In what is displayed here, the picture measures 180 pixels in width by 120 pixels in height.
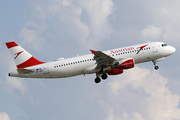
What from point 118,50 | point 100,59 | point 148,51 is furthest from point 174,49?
point 100,59

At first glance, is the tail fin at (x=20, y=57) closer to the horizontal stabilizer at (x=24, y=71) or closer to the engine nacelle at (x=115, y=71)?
the horizontal stabilizer at (x=24, y=71)

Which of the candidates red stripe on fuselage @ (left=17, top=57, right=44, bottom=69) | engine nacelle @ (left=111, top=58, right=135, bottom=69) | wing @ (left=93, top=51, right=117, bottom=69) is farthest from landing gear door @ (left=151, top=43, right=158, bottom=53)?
red stripe on fuselage @ (left=17, top=57, right=44, bottom=69)

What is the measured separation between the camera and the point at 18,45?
6125 cm

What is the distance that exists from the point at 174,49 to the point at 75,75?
23.4m

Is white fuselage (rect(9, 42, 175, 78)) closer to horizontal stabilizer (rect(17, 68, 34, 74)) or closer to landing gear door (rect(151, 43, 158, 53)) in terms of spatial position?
landing gear door (rect(151, 43, 158, 53))

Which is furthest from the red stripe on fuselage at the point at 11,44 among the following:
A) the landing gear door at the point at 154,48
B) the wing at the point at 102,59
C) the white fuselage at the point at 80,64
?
the landing gear door at the point at 154,48

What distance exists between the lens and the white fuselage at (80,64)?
5859 cm

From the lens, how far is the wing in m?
56.3

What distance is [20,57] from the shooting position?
6022cm

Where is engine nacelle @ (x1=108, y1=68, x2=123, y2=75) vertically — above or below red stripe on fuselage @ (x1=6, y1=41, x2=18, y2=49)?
below

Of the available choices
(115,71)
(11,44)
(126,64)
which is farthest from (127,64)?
(11,44)

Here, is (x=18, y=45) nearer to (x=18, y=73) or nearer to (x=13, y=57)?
(x=13, y=57)

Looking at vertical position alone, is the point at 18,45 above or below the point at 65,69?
above

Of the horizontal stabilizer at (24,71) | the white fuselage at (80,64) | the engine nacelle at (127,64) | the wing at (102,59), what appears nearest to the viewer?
the wing at (102,59)
